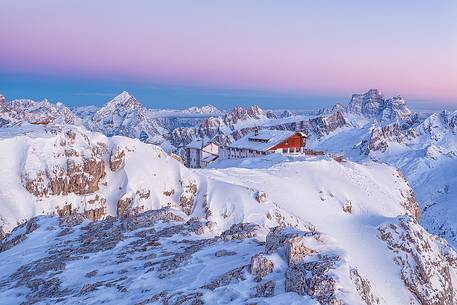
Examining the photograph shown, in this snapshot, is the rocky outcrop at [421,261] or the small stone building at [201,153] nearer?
the rocky outcrop at [421,261]

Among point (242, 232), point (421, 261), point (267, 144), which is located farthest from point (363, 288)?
point (267, 144)

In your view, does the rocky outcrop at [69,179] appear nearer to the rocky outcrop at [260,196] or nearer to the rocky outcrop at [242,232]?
the rocky outcrop at [260,196]

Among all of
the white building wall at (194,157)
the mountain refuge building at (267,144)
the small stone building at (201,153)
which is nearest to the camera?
the mountain refuge building at (267,144)

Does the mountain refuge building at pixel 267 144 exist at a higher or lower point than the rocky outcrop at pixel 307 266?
lower

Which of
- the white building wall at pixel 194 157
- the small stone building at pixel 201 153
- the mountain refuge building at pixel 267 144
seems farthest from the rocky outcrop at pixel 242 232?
the white building wall at pixel 194 157

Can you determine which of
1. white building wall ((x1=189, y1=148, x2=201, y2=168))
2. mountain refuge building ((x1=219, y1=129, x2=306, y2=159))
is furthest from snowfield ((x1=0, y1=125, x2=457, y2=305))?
white building wall ((x1=189, y1=148, x2=201, y2=168))

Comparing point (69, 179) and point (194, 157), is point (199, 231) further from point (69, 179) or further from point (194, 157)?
point (194, 157)
